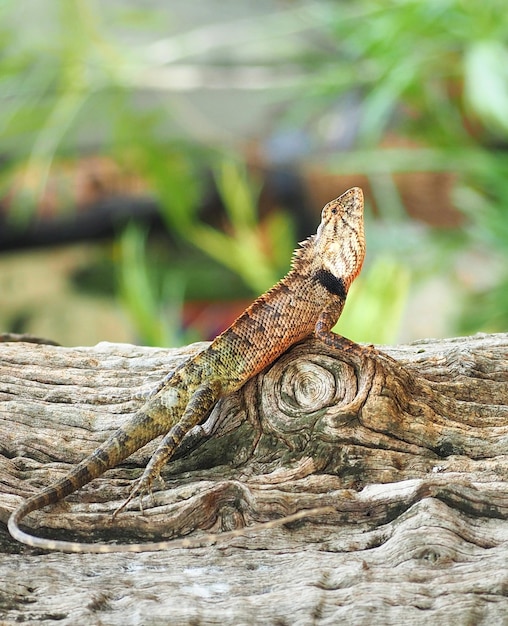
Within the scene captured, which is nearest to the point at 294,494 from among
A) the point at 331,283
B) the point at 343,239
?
the point at 331,283

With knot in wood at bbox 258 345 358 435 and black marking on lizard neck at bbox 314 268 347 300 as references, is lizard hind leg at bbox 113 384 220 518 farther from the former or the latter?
black marking on lizard neck at bbox 314 268 347 300

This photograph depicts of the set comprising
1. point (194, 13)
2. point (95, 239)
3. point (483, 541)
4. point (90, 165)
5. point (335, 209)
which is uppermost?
point (194, 13)

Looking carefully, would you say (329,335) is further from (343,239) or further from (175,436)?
(175,436)

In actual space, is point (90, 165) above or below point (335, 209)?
above

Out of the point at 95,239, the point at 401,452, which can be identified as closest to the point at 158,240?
the point at 95,239

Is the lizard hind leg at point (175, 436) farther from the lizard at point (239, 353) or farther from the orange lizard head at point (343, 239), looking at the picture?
the orange lizard head at point (343, 239)

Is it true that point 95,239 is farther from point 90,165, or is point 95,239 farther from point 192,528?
point 192,528

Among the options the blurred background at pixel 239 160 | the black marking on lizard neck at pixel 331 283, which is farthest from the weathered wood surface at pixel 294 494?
the blurred background at pixel 239 160
